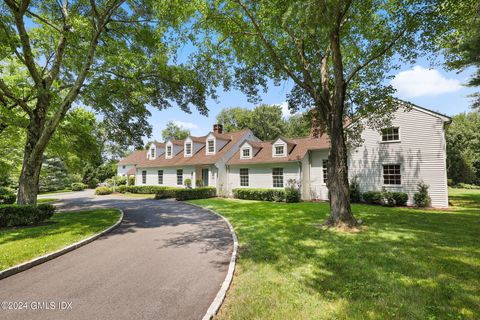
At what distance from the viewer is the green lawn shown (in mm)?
3586

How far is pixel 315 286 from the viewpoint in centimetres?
432

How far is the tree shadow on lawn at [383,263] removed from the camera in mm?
3715

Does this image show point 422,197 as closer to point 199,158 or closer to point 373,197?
point 373,197

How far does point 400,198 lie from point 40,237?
1876 cm

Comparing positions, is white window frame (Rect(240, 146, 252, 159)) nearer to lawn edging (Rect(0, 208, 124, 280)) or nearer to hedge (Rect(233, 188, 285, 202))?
hedge (Rect(233, 188, 285, 202))

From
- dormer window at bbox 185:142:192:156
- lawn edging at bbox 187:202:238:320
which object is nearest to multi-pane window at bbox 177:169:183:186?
dormer window at bbox 185:142:192:156

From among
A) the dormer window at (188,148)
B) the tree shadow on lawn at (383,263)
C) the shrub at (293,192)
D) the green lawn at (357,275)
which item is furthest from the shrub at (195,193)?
the green lawn at (357,275)

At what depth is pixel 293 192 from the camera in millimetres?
17969

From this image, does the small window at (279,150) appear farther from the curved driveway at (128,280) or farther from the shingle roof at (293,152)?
the curved driveway at (128,280)

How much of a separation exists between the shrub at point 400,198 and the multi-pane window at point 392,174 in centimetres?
94

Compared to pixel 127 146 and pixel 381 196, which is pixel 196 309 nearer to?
pixel 127 146

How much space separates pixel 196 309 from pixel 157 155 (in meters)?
28.7

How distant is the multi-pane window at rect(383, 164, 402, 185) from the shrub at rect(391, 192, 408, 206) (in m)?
0.94

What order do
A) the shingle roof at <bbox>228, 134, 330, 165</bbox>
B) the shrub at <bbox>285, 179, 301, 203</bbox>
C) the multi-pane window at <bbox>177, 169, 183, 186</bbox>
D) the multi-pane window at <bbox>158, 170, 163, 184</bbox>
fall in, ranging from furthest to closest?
the multi-pane window at <bbox>158, 170, 163, 184</bbox> → the multi-pane window at <bbox>177, 169, 183, 186</bbox> → the shingle roof at <bbox>228, 134, 330, 165</bbox> → the shrub at <bbox>285, 179, 301, 203</bbox>
